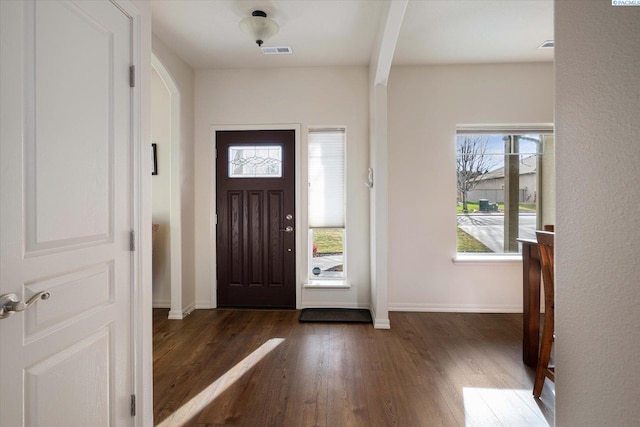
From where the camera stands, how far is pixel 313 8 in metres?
2.55

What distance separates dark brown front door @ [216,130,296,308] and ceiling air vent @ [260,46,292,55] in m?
0.83

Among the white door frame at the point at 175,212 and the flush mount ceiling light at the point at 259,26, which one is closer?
the flush mount ceiling light at the point at 259,26

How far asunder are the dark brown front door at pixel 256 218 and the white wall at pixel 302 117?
0.14 meters

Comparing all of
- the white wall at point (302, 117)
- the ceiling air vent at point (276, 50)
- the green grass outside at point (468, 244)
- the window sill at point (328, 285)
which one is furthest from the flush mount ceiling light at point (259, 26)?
the green grass outside at point (468, 244)

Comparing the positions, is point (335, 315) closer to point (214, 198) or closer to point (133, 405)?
point (214, 198)

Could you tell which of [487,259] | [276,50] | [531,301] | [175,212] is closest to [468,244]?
[487,259]

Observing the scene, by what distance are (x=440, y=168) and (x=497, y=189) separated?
74 cm

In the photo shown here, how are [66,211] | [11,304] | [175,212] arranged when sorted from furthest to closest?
[175,212], [66,211], [11,304]

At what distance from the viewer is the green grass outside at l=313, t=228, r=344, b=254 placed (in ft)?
12.3

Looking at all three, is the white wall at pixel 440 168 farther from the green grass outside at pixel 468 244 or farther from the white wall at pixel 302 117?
the white wall at pixel 302 117

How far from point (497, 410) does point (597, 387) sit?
154cm

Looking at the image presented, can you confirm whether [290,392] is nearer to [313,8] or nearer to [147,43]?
[147,43]

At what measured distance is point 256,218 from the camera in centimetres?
370

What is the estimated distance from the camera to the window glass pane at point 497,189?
3.61 metres
